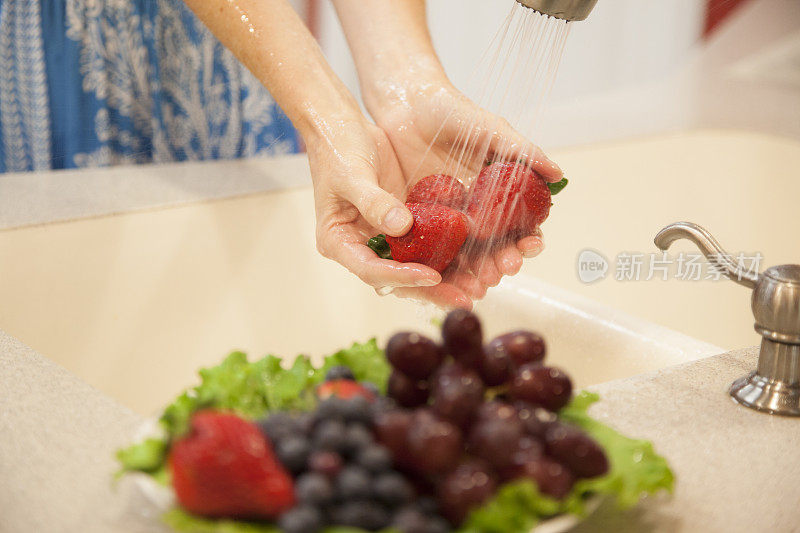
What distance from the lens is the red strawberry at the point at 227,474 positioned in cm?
35

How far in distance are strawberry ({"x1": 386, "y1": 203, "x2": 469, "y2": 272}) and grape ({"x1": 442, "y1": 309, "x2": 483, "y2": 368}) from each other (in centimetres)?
39

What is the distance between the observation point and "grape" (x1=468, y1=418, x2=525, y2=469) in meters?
0.38

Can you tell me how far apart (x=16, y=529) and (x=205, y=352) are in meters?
0.65

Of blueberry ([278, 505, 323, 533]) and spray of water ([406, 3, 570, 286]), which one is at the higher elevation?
spray of water ([406, 3, 570, 286])

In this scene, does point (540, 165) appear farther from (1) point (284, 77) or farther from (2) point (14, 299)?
(2) point (14, 299)

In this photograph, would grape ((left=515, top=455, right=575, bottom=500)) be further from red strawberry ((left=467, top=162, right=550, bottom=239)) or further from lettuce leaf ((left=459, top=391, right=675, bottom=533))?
red strawberry ((left=467, top=162, right=550, bottom=239))

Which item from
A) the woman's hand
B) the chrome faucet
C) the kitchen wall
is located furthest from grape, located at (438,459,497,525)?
the kitchen wall

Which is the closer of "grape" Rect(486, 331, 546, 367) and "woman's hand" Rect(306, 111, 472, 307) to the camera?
"grape" Rect(486, 331, 546, 367)

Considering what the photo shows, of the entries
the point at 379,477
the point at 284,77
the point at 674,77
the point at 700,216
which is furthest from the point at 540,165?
the point at 674,77

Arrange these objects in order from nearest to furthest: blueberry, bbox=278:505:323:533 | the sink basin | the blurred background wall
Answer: blueberry, bbox=278:505:323:533
the sink basin
the blurred background wall

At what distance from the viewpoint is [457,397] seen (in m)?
0.40

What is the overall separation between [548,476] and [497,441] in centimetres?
3

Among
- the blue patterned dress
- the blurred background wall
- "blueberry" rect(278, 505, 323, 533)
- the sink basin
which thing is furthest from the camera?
the blurred background wall

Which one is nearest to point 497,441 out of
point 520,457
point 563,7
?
point 520,457
